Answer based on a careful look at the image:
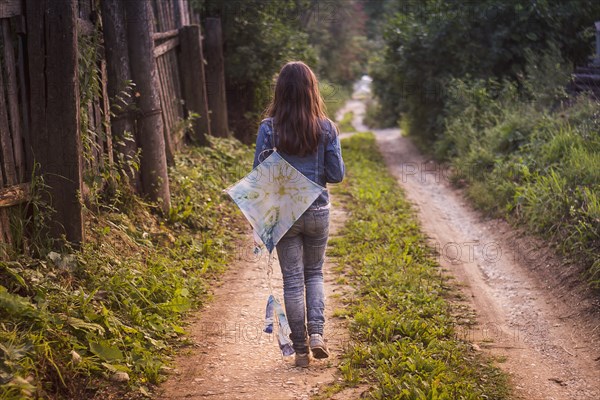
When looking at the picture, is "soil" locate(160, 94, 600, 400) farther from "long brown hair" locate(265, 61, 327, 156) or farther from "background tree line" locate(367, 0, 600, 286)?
"long brown hair" locate(265, 61, 327, 156)

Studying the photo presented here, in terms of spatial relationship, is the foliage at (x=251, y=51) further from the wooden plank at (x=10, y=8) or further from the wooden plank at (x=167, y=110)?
the wooden plank at (x=10, y=8)

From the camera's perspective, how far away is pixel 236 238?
7.85 meters

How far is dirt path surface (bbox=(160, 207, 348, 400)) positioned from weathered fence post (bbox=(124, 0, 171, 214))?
1.55 metres

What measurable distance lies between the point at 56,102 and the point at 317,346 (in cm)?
268

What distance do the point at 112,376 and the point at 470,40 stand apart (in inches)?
479

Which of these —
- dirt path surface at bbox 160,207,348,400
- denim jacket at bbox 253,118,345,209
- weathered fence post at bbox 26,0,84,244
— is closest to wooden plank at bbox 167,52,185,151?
dirt path surface at bbox 160,207,348,400

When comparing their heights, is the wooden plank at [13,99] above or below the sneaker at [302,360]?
above

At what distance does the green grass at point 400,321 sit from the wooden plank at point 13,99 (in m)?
2.80

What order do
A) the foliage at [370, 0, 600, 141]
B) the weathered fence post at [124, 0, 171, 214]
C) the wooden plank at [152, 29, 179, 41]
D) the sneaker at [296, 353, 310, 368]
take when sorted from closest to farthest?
1. the sneaker at [296, 353, 310, 368]
2. the weathered fence post at [124, 0, 171, 214]
3. the wooden plank at [152, 29, 179, 41]
4. the foliage at [370, 0, 600, 141]

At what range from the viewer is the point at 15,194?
4.86m

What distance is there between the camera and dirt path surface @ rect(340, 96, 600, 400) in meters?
4.88

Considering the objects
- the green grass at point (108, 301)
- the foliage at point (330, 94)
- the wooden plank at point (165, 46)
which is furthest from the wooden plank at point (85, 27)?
the foliage at point (330, 94)

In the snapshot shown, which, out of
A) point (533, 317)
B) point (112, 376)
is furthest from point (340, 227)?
point (112, 376)

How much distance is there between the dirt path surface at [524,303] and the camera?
16.0 feet
